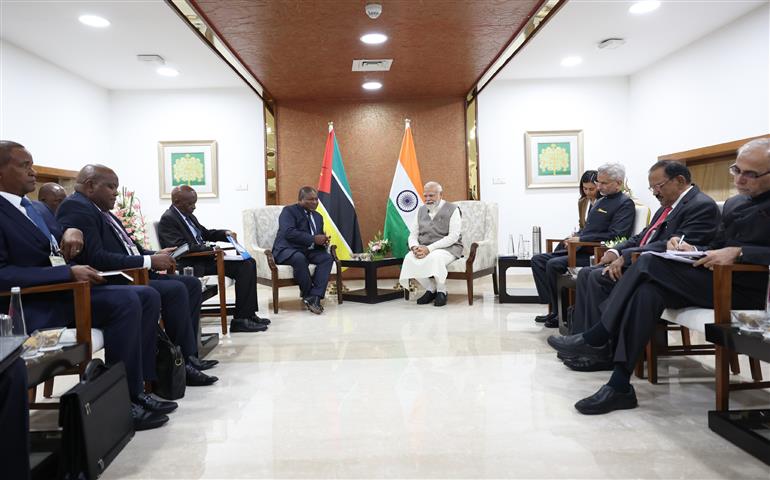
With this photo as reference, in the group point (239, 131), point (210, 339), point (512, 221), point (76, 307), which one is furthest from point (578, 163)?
point (76, 307)

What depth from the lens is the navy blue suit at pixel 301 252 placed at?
5.57 metres

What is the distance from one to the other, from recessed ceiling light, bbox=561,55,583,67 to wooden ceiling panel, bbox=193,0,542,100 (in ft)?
3.94

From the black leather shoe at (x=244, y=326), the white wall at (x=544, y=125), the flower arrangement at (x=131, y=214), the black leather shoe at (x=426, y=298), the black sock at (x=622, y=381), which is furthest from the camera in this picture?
the white wall at (x=544, y=125)

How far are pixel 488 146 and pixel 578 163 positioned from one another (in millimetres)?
1285

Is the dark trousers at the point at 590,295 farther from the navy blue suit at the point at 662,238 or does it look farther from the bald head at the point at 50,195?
the bald head at the point at 50,195

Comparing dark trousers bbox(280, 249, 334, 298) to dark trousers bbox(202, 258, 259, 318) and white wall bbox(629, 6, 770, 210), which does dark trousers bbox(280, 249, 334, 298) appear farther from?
white wall bbox(629, 6, 770, 210)

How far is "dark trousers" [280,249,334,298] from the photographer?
5.55 meters

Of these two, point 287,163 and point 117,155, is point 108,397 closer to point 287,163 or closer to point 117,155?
point 287,163

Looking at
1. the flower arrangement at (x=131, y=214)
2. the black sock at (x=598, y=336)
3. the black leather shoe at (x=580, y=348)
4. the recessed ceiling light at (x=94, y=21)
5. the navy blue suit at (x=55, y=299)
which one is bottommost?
the black leather shoe at (x=580, y=348)

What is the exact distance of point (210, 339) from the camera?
404cm

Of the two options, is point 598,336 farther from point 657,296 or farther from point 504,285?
point 504,285

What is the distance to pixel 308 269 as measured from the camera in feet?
18.3

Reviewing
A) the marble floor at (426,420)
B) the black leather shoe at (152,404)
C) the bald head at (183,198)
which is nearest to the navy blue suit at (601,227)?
the marble floor at (426,420)

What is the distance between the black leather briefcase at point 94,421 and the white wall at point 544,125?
254 inches
